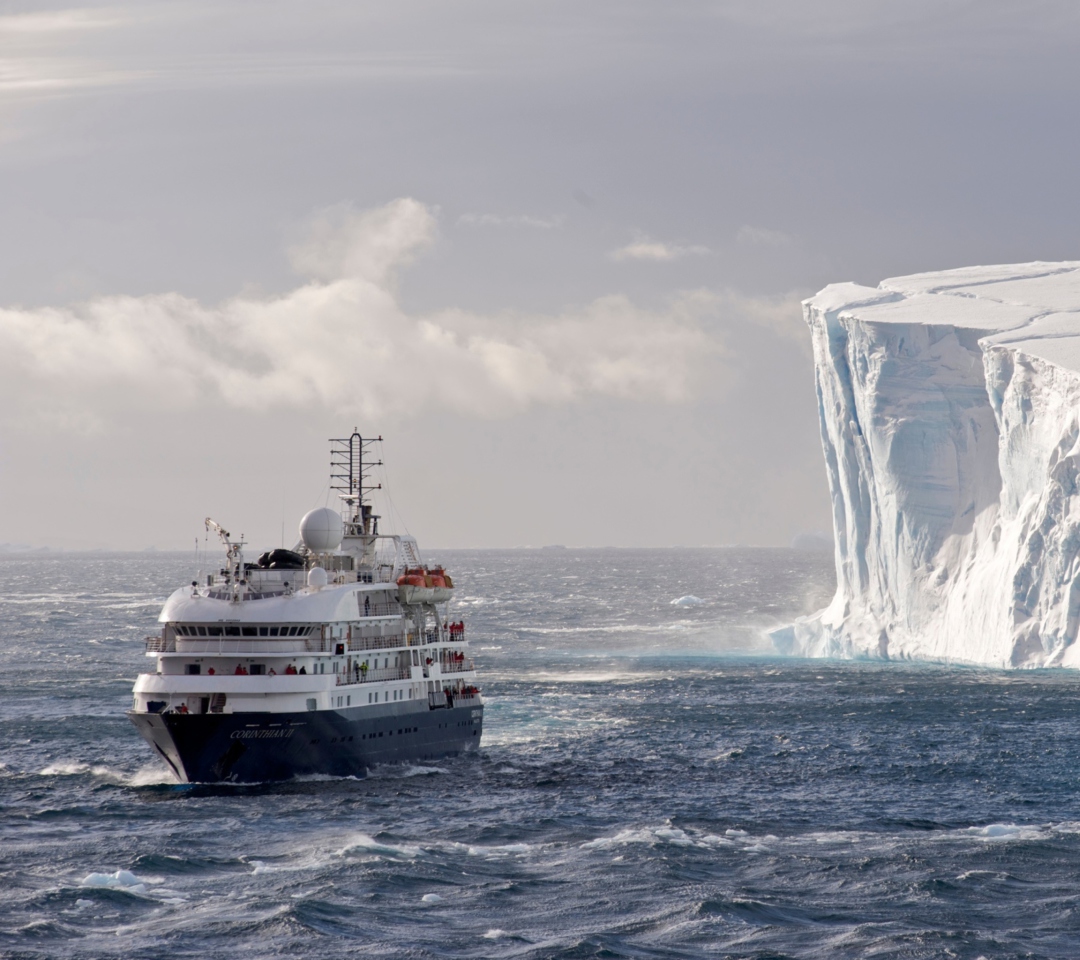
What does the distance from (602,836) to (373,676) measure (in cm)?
1311

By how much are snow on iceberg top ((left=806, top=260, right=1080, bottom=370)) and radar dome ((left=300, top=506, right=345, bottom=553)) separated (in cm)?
3524

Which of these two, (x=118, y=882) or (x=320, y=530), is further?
(x=320, y=530)

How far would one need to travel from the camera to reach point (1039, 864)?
32719mm

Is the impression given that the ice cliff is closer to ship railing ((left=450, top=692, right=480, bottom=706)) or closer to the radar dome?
ship railing ((left=450, top=692, right=480, bottom=706))

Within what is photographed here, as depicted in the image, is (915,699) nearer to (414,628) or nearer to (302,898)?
(414,628)

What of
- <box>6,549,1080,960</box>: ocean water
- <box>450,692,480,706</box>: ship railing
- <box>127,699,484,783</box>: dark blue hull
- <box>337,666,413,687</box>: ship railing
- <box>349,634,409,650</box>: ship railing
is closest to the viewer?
<box>6,549,1080,960</box>: ocean water

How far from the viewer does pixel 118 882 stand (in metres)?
31.1

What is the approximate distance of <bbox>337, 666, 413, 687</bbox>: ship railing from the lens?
44.9 metres

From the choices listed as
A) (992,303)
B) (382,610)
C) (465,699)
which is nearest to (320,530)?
(382,610)

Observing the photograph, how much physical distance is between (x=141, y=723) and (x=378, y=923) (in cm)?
1659

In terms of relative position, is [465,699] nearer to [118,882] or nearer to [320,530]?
[320,530]

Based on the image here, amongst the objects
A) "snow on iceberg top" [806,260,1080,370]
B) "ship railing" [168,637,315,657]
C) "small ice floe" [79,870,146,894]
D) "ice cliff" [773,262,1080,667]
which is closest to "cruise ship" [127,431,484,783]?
"ship railing" [168,637,315,657]

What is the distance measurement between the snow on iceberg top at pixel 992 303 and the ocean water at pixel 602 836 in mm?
16448

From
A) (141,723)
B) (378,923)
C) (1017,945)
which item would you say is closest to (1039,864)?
(1017,945)
